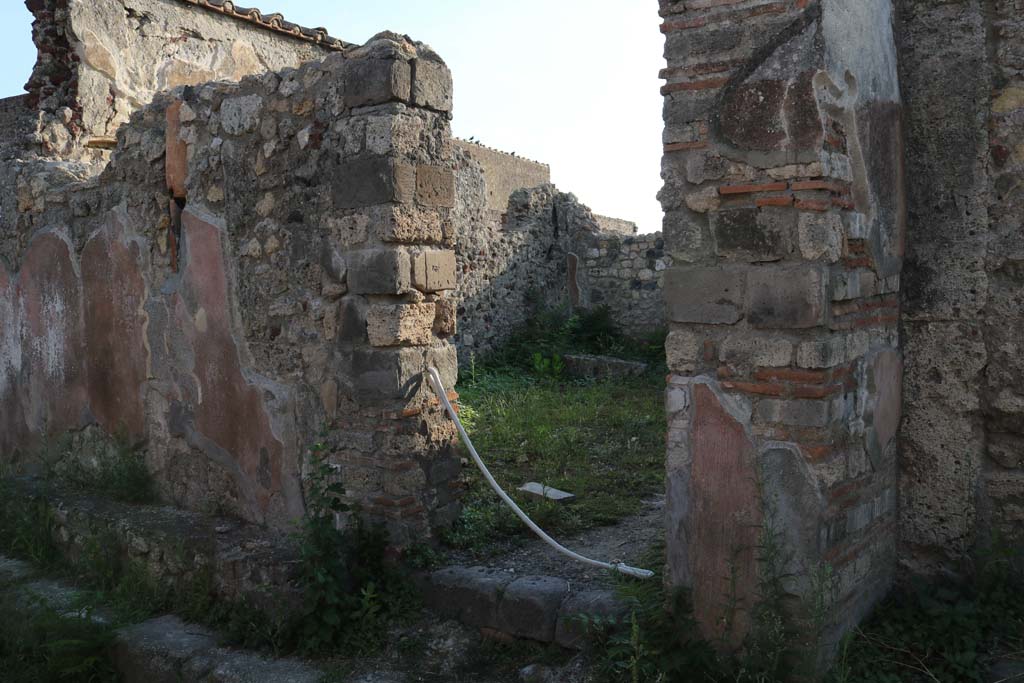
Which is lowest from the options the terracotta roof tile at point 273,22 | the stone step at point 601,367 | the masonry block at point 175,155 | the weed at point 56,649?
the weed at point 56,649

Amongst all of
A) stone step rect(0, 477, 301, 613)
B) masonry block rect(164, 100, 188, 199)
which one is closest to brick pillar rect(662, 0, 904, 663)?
stone step rect(0, 477, 301, 613)

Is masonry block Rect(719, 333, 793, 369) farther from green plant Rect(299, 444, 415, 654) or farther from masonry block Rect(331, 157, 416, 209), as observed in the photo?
green plant Rect(299, 444, 415, 654)

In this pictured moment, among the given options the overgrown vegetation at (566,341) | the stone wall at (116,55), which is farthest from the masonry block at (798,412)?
the overgrown vegetation at (566,341)

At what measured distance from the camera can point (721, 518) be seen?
2.90 meters

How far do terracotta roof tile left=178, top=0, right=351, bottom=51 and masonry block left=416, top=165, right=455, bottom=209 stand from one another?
5065mm

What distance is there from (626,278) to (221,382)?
855 cm

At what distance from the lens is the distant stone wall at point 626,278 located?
478 inches

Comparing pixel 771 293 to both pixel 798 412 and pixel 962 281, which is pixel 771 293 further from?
pixel 962 281

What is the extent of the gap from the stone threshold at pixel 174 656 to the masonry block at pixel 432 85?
2.45 metres

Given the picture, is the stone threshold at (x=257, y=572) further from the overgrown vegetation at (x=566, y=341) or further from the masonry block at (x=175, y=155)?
the overgrown vegetation at (x=566, y=341)

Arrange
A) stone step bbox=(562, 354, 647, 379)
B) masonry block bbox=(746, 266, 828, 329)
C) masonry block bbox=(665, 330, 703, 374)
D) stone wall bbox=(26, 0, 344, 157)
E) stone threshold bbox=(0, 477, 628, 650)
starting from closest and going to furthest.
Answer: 1. masonry block bbox=(746, 266, 828, 329)
2. masonry block bbox=(665, 330, 703, 374)
3. stone threshold bbox=(0, 477, 628, 650)
4. stone wall bbox=(26, 0, 344, 157)
5. stone step bbox=(562, 354, 647, 379)

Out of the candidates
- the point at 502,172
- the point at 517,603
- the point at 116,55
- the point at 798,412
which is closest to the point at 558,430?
the point at 517,603

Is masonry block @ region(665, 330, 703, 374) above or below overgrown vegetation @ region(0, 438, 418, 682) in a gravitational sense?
above

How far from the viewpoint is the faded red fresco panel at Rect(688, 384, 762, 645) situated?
284 centimetres
